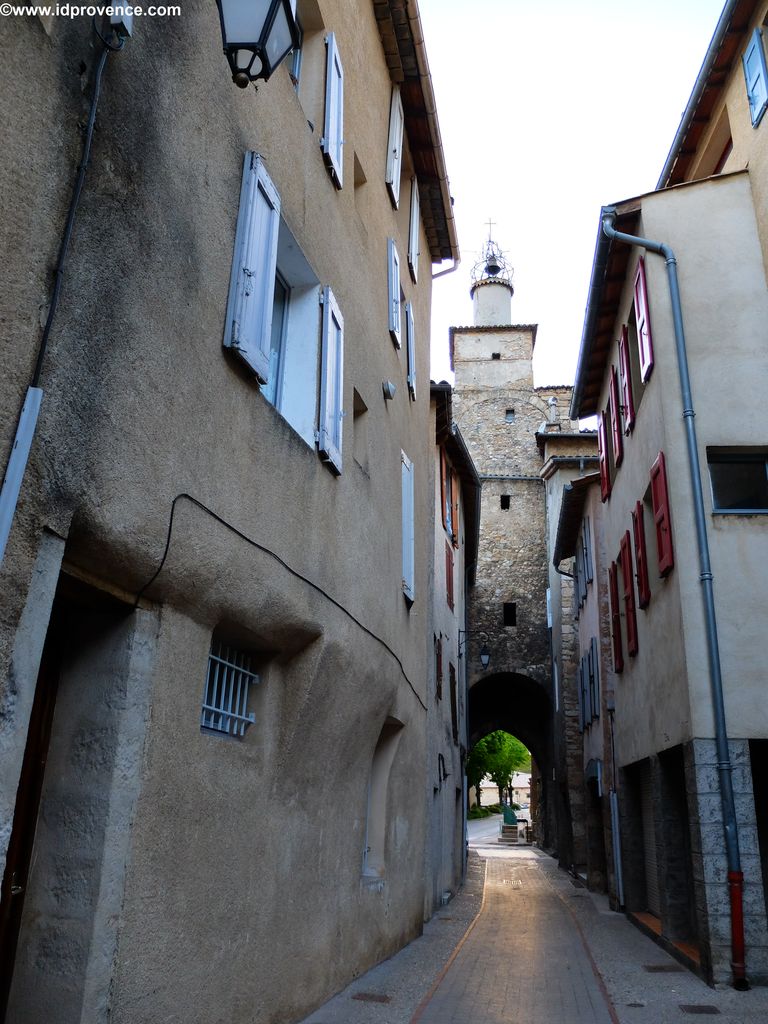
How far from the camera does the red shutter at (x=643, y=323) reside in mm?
9797

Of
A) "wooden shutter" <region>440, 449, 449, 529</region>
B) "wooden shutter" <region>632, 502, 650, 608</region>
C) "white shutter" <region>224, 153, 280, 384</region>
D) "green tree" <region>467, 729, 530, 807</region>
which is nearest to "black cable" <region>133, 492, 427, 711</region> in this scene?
"white shutter" <region>224, 153, 280, 384</region>

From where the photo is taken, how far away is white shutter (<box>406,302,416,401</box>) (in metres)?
10.7

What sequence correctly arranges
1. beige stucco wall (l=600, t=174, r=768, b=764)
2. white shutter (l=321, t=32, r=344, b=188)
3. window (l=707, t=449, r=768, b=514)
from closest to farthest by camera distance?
1. white shutter (l=321, t=32, r=344, b=188)
2. beige stucco wall (l=600, t=174, r=768, b=764)
3. window (l=707, t=449, r=768, b=514)

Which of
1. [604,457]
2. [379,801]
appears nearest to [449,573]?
[604,457]

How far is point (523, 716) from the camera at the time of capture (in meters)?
29.9

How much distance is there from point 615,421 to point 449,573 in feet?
19.6

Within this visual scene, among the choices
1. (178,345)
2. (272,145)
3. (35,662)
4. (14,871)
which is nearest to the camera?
(35,662)

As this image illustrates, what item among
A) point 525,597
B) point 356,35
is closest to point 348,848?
point 356,35

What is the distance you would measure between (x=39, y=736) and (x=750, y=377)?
7.89 metres

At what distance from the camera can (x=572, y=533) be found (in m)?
19.3

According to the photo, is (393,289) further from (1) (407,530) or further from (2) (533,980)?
(2) (533,980)

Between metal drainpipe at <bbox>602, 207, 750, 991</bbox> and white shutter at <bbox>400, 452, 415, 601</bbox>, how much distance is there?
9.84ft

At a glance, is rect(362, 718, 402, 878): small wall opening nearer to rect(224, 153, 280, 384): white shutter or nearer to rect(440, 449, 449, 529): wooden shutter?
rect(224, 153, 280, 384): white shutter

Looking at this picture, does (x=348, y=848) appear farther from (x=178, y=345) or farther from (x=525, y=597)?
(x=525, y=597)
